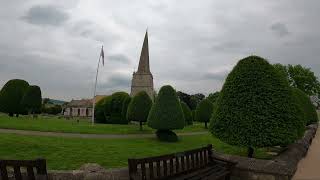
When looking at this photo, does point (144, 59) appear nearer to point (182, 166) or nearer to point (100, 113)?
Answer: point (100, 113)

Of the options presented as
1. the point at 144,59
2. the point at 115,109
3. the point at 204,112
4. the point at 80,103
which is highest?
the point at 144,59

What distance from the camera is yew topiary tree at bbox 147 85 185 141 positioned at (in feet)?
80.9

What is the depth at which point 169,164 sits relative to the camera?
7.20 m

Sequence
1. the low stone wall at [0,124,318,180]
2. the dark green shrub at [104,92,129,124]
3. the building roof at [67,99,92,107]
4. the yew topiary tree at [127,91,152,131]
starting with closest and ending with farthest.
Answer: the low stone wall at [0,124,318,180]
the yew topiary tree at [127,91,152,131]
the dark green shrub at [104,92,129,124]
the building roof at [67,99,92,107]

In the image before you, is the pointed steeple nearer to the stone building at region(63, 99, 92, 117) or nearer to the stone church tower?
the stone church tower

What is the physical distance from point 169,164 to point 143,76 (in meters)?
70.9

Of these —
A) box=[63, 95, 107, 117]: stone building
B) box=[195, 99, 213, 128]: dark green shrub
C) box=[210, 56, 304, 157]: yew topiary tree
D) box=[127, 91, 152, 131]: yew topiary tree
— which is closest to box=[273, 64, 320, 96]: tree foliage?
box=[195, 99, 213, 128]: dark green shrub

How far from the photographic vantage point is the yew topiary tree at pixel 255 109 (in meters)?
11.8

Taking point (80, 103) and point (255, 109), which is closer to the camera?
point (255, 109)

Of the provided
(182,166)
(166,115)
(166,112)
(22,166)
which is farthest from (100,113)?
(22,166)

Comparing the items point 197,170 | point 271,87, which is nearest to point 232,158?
point 197,170

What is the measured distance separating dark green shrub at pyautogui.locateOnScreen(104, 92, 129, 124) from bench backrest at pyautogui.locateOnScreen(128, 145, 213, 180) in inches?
1406

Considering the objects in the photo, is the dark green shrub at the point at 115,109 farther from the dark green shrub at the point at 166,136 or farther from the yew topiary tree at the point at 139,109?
the dark green shrub at the point at 166,136

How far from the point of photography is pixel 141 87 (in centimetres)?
7738
